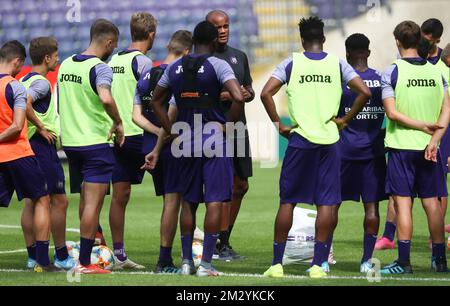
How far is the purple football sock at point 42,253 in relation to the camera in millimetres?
9570

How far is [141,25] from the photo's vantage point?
10375 mm

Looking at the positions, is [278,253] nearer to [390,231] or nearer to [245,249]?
[245,249]

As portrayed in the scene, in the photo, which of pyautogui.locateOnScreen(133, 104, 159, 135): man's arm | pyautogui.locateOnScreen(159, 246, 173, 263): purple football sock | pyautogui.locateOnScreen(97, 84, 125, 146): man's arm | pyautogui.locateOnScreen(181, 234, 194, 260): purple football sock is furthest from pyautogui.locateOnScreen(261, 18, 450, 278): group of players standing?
pyautogui.locateOnScreen(97, 84, 125, 146): man's arm

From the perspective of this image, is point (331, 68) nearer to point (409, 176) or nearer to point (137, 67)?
point (409, 176)

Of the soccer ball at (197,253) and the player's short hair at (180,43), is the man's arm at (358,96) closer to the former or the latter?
the player's short hair at (180,43)

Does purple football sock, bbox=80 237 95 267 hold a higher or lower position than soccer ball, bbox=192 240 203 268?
higher

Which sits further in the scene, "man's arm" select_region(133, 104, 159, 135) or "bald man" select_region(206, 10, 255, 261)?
"bald man" select_region(206, 10, 255, 261)

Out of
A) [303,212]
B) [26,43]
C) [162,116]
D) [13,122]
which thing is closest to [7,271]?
[13,122]

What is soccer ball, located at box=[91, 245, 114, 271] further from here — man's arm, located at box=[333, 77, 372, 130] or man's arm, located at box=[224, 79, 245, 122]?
man's arm, located at box=[333, 77, 372, 130]

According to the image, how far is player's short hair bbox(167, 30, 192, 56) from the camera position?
9.91 meters

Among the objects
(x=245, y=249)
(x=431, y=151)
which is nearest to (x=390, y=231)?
(x=245, y=249)

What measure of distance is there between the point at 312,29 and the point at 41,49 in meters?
2.66

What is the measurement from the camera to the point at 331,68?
9055 millimetres

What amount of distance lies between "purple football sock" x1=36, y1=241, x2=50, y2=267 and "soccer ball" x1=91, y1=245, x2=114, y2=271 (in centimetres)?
43
